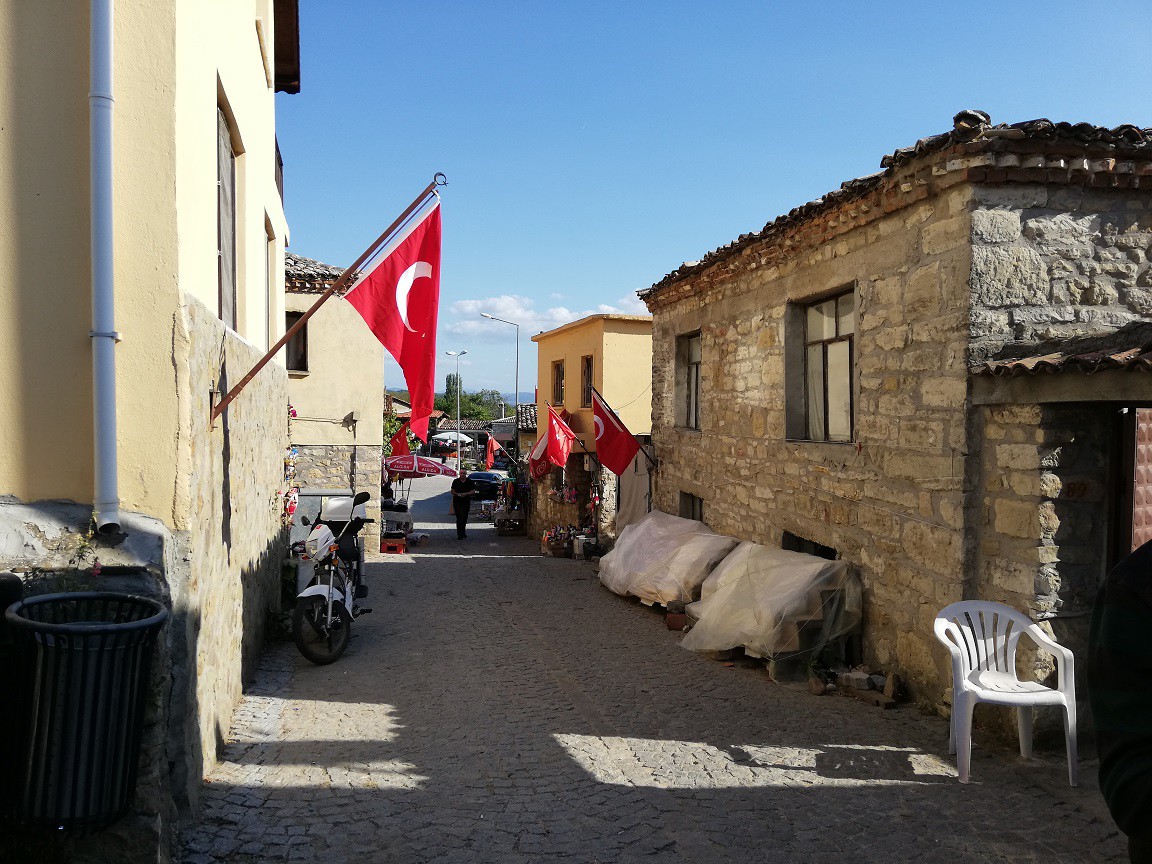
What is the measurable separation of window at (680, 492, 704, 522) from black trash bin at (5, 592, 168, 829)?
Result: 29.9 ft

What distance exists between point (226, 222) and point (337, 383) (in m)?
11.2

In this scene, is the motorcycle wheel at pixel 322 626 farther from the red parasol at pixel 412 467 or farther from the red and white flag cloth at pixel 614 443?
the red parasol at pixel 412 467

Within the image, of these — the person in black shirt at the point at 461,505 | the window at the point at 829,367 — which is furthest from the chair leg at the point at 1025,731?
the person in black shirt at the point at 461,505

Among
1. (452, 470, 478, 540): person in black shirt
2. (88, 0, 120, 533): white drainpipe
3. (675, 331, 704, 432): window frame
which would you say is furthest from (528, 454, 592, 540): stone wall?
(88, 0, 120, 533): white drainpipe

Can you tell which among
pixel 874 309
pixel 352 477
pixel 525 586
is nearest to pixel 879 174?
pixel 874 309

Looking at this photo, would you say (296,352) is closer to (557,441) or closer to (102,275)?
(557,441)

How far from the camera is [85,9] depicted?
3854mm

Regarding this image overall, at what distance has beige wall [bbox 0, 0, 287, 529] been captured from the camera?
12.5ft

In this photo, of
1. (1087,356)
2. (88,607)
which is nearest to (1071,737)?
(1087,356)

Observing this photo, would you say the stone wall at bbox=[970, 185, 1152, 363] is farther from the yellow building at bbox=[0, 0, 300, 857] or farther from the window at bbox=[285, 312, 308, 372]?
the window at bbox=[285, 312, 308, 372]

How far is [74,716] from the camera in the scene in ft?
10.7

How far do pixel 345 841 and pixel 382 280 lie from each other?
324 centimetres

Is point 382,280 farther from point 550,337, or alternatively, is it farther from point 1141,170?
point 550,337

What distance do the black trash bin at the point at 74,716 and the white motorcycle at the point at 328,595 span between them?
4.57m
